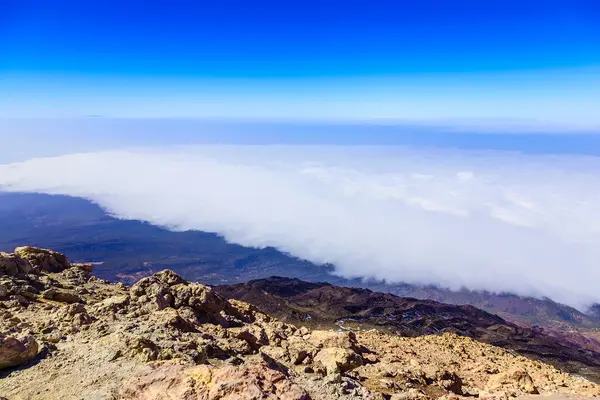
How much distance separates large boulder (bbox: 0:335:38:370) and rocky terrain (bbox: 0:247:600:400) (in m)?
0.02

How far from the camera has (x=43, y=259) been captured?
58.4 ft

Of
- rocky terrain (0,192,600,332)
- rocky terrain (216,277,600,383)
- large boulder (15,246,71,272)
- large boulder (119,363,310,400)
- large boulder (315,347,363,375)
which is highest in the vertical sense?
large boulder (119,363,310,400)

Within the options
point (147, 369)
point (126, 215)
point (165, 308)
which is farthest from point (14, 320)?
point (126, 215)

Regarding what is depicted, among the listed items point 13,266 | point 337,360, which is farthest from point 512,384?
point 13,266

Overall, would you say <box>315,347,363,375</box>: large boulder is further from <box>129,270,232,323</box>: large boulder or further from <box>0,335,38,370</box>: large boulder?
<box>0,335,38,370</box>: large boulder

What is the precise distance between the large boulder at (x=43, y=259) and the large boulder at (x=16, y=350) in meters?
8.59

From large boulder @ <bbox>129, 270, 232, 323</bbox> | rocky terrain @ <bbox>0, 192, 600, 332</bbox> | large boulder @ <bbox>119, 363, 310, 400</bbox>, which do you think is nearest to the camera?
large boulder @ <bbox>119, 363, 310, 400</bbox>

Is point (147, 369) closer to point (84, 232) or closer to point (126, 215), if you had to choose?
point (84, 232)

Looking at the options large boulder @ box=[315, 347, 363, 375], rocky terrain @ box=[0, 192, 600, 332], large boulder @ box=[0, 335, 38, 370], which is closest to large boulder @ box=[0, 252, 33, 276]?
large boulder @ box=[0, 335, 38, 370]

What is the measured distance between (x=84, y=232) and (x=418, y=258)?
125830 mm

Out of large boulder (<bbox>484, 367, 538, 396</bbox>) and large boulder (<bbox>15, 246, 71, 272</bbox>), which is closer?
large boulder (<bbox>484, 367, 538, 396</bbox>)

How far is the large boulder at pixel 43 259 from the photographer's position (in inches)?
677

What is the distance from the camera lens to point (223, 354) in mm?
10289

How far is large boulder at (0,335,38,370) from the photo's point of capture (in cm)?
866
